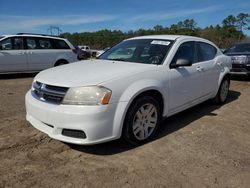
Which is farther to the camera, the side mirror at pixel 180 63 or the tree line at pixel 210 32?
the tree line at pixel 210 32

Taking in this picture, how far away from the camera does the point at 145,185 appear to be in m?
2.89

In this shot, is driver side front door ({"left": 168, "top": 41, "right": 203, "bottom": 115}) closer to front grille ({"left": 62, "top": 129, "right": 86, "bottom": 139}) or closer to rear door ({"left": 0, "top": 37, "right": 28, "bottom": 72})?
front grille ({"left": 62, "top": 129, "right": 86, "bottom": 139})

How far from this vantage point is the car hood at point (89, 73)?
3390 mm

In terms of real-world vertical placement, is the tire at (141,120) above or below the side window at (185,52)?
below

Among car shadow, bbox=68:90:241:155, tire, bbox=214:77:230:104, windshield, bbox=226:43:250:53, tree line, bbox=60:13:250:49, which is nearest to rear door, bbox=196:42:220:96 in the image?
tire, bbox=214:77:230:104

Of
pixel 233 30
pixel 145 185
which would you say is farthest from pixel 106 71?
pixel 233 30

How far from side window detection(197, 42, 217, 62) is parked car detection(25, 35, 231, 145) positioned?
17 centimetres

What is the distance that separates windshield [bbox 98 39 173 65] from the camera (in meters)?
4.34

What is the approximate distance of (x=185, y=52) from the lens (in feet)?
15.7

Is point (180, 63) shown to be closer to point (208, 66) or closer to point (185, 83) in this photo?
point (185, 83)

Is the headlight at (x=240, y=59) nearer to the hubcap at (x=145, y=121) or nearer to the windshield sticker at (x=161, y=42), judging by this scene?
the windshield sticker at (x=161, y=42)

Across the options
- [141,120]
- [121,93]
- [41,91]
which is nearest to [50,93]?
[41,91]

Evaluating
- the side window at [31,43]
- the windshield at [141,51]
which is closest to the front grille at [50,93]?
the windshield at [141,51]

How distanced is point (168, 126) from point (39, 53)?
757cm
